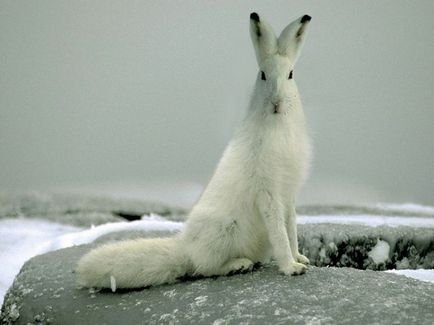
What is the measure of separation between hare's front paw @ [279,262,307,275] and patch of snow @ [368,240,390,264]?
1.61 m

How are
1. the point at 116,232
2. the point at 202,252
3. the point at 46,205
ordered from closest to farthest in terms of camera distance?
1. the point at 202,252
2. the point at 116,232
3. the point at 46,205

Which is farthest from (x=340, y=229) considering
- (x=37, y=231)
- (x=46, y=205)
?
(x=46, y=205)

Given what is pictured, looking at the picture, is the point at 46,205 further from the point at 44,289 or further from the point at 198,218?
the point at 198,218

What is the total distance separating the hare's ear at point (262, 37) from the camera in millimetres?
2568

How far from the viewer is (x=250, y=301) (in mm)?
2418

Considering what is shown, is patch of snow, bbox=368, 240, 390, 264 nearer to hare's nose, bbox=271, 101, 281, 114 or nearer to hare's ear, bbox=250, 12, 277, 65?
hare's nose, bbox=271, 101, 281, 114

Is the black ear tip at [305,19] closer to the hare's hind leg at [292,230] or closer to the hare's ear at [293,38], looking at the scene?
the hare's ear at [293,38]

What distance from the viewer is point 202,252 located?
2.74 metres

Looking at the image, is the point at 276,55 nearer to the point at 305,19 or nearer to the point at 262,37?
the point at 262,37

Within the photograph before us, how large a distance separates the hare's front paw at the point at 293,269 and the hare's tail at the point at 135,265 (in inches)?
19.8

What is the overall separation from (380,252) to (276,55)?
2122 mm

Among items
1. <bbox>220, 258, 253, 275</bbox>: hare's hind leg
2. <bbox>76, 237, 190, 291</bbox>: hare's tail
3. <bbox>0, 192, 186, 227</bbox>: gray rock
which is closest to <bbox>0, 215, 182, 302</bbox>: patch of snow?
<bbox>0, 192, 186, 227</bbox>: gray rock

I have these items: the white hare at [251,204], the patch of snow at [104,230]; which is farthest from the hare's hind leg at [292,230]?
the patch of snow at [104,230]

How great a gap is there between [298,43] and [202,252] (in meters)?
1.11
